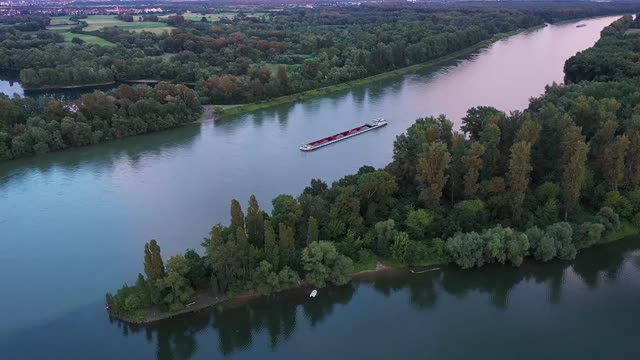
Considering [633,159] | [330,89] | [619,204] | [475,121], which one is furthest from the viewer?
[330,89]

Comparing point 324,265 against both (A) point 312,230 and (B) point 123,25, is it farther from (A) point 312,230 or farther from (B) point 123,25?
(B) point 123,25

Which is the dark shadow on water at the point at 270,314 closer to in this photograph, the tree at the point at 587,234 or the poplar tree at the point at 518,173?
the tree at the point at 587,234

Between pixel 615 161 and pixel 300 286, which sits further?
pixel 615 161

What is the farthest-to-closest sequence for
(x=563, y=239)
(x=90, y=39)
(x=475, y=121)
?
(x=90, y=39) < (x=475, y=121) < (x=563, y=239)

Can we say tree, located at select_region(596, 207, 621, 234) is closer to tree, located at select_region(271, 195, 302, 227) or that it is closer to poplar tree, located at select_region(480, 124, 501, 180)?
poplar tree, located at select_region(480, 124, 501, 180)

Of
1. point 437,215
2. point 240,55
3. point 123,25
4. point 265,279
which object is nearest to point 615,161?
point 437,215

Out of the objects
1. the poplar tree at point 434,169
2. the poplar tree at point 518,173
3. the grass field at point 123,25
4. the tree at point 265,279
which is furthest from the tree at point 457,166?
the grass field at point 123,25

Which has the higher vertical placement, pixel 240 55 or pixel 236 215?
pixel 240 55

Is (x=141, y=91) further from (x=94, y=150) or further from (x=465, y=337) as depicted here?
(x=465, y=337)
